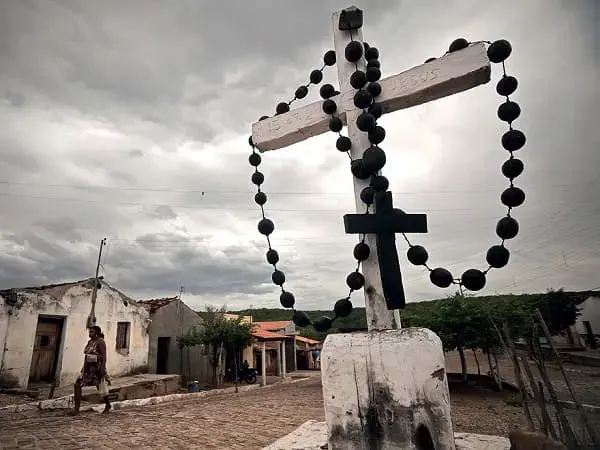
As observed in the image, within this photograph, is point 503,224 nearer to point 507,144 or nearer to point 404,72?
point 507,144

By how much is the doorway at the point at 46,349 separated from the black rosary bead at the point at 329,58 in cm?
1684

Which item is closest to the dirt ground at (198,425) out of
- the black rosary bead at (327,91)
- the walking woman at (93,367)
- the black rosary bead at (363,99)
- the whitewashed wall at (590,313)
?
the walking woman at (93,367)

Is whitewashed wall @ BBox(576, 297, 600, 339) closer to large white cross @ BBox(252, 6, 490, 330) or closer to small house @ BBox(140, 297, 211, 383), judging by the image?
small house @ BBox(140, 297, 211, 383)

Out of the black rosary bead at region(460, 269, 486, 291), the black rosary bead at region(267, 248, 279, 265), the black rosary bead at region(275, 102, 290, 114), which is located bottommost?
the black rosary bead at region(460, 269, 486, 291)

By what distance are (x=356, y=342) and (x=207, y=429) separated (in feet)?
18.2

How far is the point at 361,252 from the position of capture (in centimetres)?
309

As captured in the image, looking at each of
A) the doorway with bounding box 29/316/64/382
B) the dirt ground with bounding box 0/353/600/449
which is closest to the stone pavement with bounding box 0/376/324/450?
the dirt ground with bounding box 0/353/600/449

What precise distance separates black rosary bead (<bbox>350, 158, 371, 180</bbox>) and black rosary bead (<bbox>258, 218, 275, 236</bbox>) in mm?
971

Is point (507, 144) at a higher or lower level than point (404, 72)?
lower

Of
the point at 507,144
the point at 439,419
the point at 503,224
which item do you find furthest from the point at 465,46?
the point at 439,419

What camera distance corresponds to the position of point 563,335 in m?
30.2

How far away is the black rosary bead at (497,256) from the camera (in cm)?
274

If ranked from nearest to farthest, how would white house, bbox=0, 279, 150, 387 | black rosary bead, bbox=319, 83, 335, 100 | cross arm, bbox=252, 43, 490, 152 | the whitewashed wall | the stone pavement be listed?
1. cross arm, bbox=252, 43, 490, 152
2. black rosary bead, bbox=319, 83, 335, 100
3. the stone pavement
4. white house, bbox=0, 279, 150, 387
5. the whitewashed wall

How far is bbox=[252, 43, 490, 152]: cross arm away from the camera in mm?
3170
